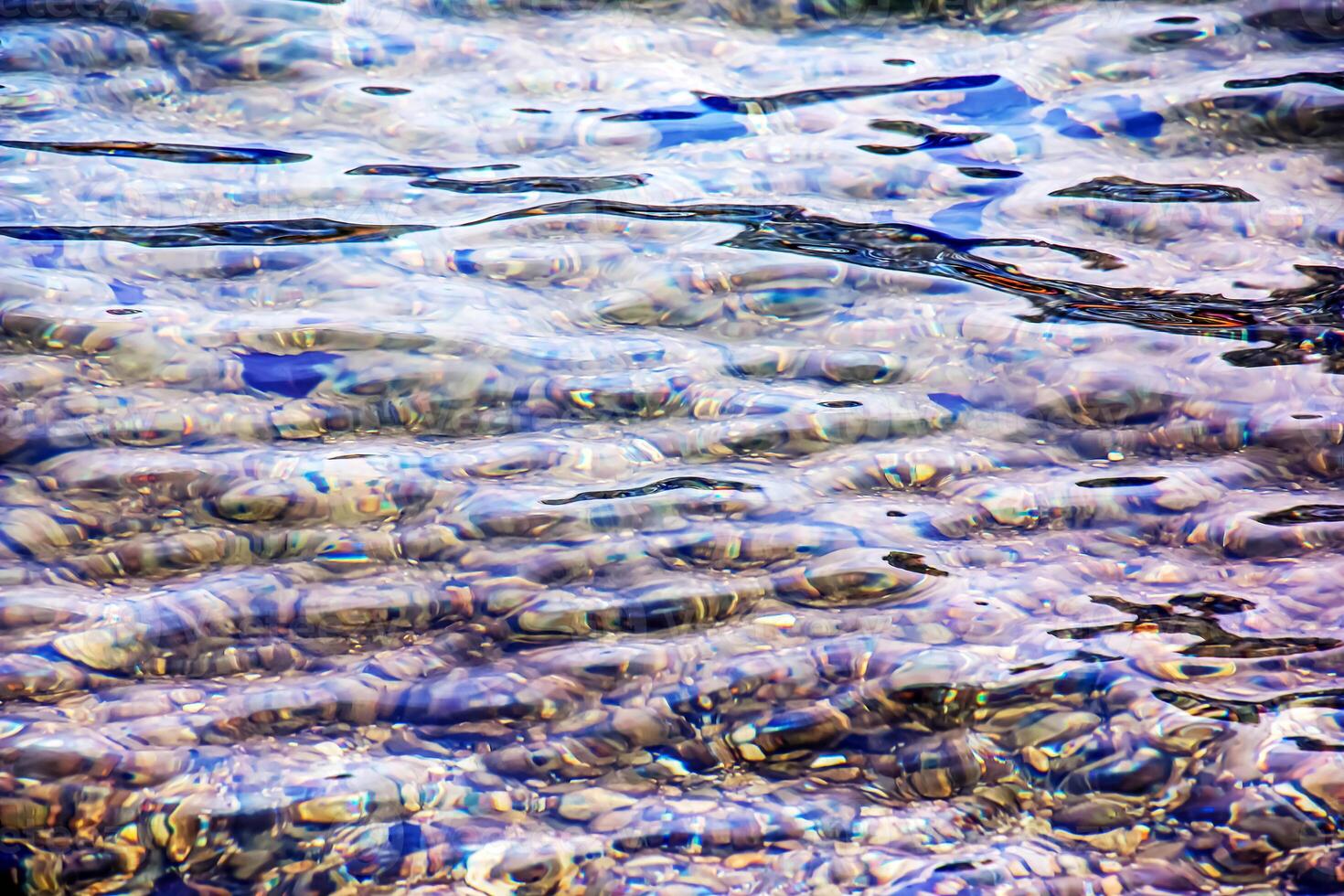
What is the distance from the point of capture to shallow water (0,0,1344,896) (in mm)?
2201

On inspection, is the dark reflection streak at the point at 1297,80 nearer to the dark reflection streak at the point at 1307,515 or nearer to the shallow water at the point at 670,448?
the shallow water at the point at 670,448

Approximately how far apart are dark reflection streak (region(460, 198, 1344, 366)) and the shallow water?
0.02 metres

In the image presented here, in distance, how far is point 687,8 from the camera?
15.1ft

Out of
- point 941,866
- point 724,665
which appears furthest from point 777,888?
point 724,665

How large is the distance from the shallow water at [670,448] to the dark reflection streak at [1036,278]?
2 cm

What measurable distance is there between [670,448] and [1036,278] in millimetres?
1360

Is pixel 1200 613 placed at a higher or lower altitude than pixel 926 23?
lower

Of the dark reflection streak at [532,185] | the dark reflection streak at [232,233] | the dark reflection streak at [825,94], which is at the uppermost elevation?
the dark reflection streak at [825,94]

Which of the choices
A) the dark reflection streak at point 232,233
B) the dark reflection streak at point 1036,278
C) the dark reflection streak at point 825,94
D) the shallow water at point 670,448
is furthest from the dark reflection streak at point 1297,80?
the dark reflection streak at point 232,233

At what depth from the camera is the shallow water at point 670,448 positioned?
7.22 ft

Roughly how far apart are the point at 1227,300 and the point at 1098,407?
0.67 m

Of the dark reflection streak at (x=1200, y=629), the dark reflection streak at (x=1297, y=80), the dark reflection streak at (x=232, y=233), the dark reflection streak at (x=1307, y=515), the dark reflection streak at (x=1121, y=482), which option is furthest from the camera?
the dark reflection streak at (x=1297, y=80)

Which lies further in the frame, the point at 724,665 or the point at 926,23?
the point at 926,23

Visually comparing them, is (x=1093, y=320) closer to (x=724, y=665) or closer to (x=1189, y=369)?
(x=1189, y=369)
